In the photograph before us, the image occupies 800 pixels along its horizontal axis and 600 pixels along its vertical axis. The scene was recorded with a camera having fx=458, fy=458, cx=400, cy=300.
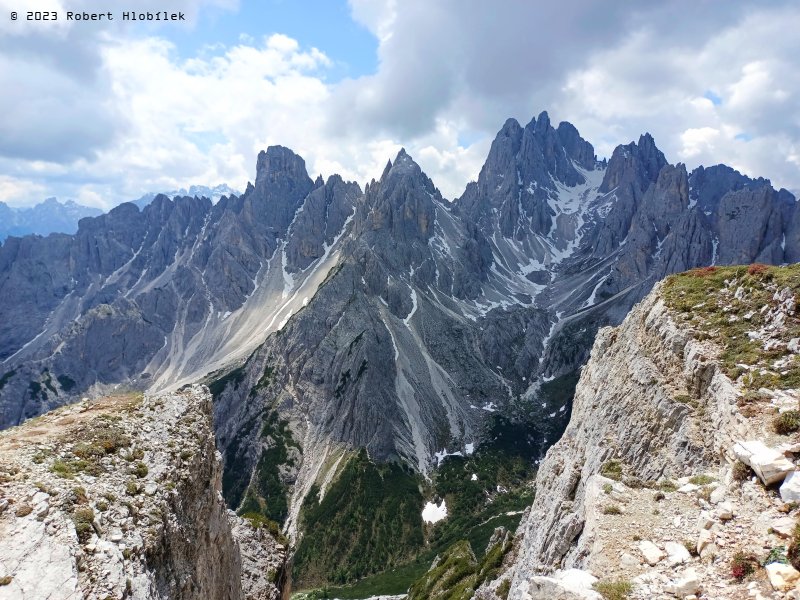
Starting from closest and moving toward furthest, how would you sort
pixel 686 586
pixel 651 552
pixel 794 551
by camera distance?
pixel 794 551 < pixel 686 586 < pixel 651 552

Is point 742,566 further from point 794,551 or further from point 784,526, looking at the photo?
point 784,526

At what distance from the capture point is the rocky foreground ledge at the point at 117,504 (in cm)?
1400

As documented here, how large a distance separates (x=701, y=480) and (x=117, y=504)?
882 inches

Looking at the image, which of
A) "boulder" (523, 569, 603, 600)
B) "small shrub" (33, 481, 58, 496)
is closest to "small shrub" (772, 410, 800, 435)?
"boulder" (523, 569, 603, 600)

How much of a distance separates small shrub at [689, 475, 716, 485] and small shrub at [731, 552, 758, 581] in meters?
6.37

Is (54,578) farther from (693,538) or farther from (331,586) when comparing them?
(331,586)

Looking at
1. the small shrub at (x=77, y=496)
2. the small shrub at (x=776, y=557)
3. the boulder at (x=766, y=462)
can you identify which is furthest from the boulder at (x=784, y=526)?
the small shrub at (x=77, y=496)

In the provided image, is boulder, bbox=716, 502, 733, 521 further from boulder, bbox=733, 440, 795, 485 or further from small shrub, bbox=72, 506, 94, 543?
small shrub, bbox=72, 506, 94, 543

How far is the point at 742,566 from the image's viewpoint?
37.0 ft

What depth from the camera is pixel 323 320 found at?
187375 mm

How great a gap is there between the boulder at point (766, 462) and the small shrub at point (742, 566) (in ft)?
11.3

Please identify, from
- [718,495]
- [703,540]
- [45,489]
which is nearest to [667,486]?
[718,495]

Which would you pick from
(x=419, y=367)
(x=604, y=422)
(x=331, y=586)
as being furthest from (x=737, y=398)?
(x=419, y=367)

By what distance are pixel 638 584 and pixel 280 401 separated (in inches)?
6603
